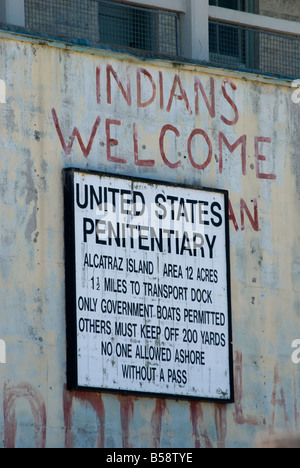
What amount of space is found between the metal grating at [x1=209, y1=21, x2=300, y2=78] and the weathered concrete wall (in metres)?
1.17

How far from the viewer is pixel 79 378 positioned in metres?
17.0

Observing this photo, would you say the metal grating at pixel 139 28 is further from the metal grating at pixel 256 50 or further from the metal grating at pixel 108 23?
the metal grating at pixel 256 50

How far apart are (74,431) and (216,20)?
18.7 feet

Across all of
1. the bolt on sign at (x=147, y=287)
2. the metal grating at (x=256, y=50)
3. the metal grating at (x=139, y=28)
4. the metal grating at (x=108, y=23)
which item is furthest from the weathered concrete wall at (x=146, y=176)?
the metal grating at (x=256, y=50)

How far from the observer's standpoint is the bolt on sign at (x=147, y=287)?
56.7ft

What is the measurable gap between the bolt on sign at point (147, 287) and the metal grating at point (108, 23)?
1991 millimetres

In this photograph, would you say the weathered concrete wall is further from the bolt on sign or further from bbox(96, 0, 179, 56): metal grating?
bbox(96, 0, 179, 56): metal grating

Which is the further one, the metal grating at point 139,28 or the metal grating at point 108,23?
the metal grating at point 139,28

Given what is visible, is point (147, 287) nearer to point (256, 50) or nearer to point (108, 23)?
point (108, 23)

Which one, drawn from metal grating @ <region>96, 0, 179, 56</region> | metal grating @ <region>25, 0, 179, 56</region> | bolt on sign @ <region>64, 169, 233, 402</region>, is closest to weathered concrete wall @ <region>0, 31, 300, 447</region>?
bolt on sign @ <region>64, 169, 233, 402</region>

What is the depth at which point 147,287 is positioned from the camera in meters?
17.8

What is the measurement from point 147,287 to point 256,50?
5130 mm

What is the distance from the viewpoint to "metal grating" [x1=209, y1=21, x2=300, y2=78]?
2044 centimetres

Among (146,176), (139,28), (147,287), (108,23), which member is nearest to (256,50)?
(108,23)
